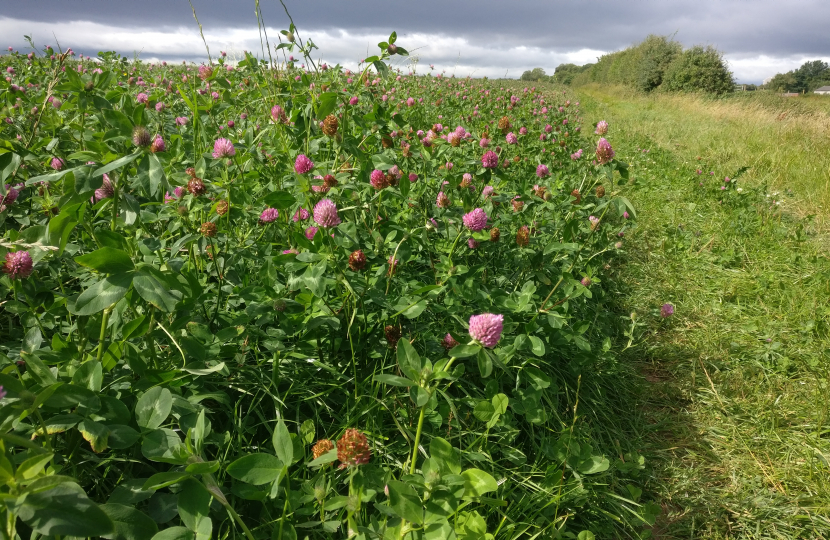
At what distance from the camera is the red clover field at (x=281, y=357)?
978mm

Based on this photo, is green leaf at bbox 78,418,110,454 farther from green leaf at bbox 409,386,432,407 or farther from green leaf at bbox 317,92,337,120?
green leaf at bbox 317,92,337,120

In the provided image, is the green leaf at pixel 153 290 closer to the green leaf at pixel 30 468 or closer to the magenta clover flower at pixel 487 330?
the green leaf at pixel 30 468

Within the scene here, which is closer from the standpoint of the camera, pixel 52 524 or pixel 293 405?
pixel 52 524

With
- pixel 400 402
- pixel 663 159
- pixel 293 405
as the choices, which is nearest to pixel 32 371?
pixel 293 405

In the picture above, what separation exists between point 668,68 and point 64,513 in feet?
97.9

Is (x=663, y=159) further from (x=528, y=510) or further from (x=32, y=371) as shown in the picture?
(x=32, y=371)

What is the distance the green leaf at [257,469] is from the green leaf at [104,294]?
1.47ft

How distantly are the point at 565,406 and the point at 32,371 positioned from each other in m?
1.79

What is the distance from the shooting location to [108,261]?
95 cm

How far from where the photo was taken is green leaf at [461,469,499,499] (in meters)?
0.99

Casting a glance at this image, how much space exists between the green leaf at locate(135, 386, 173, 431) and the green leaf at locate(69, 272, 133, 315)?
0.23m

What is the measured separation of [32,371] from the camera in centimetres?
98

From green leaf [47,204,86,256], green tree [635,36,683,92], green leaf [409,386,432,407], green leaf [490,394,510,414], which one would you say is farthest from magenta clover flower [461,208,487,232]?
green tree [635,36,683,92]

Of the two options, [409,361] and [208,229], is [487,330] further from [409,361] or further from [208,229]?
[208,229]
